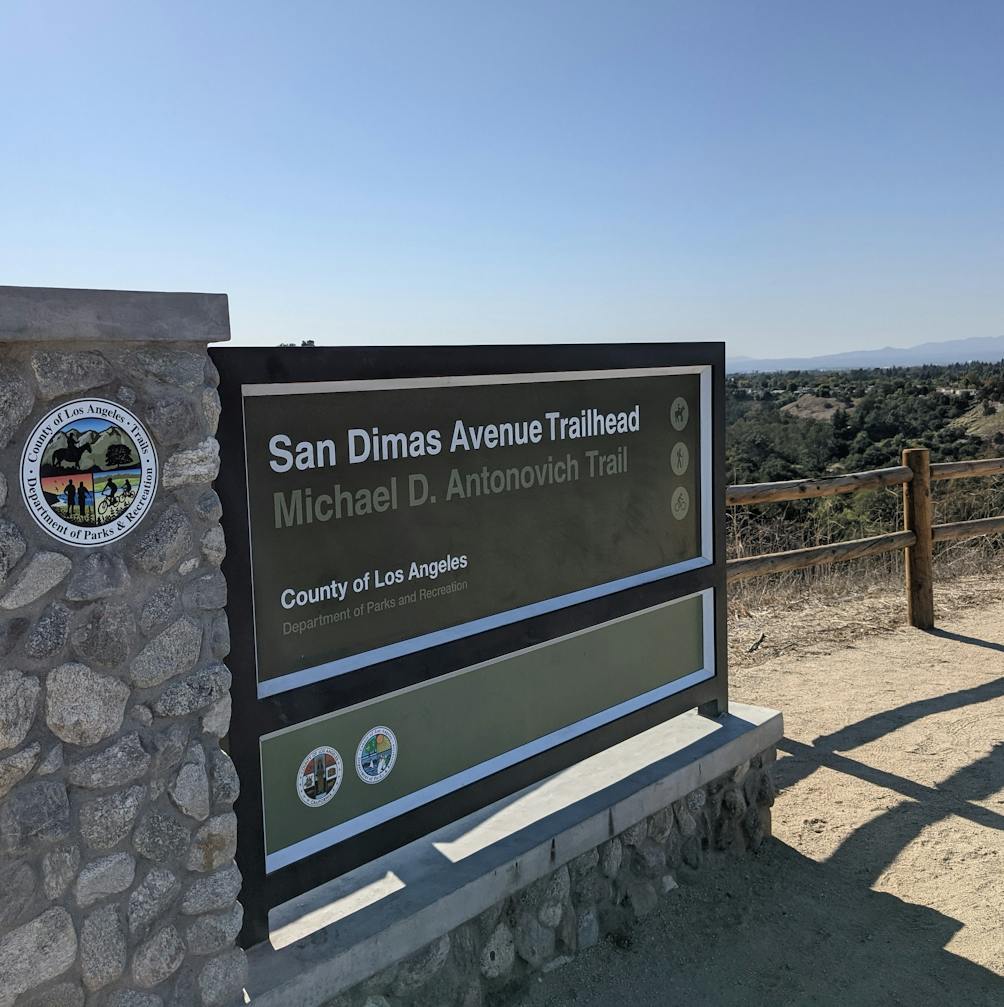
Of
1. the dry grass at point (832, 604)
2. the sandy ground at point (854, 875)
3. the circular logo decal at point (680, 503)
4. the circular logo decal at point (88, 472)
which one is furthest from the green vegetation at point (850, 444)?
the circular logo decal at point (88, 472)

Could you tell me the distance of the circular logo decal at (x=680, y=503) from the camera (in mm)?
4641

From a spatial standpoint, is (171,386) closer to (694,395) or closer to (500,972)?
(500,972)

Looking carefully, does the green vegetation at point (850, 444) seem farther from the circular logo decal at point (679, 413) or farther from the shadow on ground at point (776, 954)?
the shadow on ground at point (776, 954)

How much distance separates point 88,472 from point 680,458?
2.90 meters

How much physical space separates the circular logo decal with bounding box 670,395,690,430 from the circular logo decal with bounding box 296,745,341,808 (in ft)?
7.36

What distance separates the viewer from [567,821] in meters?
3.87

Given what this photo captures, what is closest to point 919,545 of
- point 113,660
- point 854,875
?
point 854,875

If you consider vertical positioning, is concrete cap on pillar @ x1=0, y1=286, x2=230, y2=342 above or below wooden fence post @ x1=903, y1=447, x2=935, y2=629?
above

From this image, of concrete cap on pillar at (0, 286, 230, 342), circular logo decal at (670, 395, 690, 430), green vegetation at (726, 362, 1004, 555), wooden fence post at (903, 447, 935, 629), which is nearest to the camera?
concrete cap on pillar at (0, 286, 230, 342)

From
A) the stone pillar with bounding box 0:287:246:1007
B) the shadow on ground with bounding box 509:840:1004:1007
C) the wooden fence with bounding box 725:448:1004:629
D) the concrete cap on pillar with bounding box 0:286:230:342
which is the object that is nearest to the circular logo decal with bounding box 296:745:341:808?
the stone pillar with bounding box 0:287:246:1007

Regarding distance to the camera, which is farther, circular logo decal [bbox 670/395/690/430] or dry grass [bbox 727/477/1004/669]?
dry grass [bbox 727/477/1004/669]

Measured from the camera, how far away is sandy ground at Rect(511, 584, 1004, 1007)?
3.85 m

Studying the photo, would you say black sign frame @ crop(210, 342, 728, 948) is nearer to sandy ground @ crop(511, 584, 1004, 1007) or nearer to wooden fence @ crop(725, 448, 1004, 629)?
sandy ground @ crop(511, 584, 1004, 1007)

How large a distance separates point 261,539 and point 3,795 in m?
0.96
